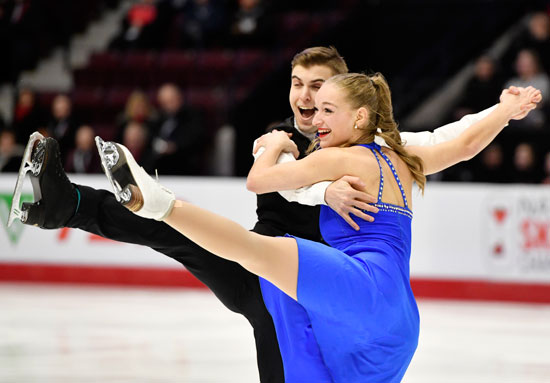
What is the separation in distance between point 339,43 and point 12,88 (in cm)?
444

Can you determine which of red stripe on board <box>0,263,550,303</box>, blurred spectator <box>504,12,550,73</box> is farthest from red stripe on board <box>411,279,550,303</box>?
blurred spectator <box>504,12,550,73</box>

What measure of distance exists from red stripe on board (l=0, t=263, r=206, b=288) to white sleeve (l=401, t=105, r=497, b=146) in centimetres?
463

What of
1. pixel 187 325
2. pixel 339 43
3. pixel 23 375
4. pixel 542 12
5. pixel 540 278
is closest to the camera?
pixel 23 375

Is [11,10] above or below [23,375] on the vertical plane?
above

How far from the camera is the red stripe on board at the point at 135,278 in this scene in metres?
7.29

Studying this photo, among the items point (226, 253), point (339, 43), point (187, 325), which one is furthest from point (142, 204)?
point (339, 43)

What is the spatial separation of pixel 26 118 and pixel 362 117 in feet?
23.5

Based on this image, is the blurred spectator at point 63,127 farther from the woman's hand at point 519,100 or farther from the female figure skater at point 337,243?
the woman's hand at point 519,100

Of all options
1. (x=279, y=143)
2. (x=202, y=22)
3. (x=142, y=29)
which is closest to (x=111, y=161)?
(x=279, y=143)

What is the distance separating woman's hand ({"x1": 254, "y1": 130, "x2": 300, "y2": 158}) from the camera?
2910 mm

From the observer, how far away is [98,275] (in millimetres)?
7707

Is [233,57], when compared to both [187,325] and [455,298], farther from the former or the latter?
[187,325]

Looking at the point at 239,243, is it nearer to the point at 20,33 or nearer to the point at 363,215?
the point at 363,215

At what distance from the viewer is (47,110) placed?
9.87m
